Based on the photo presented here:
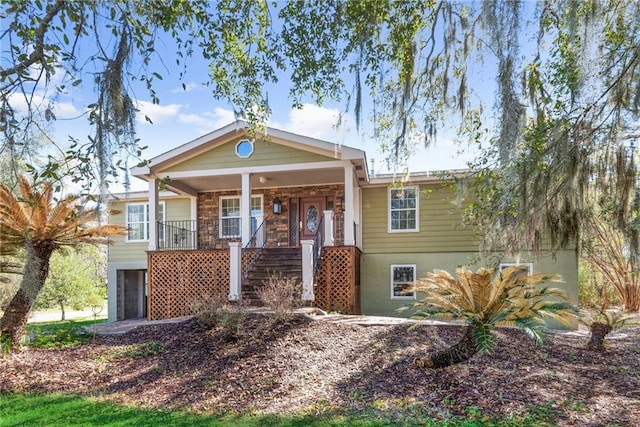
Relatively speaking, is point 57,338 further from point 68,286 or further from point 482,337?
point 68,286

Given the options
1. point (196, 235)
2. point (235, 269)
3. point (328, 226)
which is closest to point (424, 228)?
point (328, 226)

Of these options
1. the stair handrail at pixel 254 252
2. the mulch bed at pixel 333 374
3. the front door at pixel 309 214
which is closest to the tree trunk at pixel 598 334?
the mulch bed at pixel 333 374

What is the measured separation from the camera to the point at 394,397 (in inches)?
203

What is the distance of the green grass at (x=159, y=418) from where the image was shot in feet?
14.7

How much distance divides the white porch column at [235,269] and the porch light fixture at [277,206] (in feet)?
9.38

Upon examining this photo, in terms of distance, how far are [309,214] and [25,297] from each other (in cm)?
765

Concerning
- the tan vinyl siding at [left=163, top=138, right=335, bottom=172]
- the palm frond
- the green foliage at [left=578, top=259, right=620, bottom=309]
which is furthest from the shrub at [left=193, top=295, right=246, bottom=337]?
the green foliage at [left=578, top=259, right=620, bottom=309]

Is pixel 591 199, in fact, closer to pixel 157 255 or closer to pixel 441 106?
pixel 441 106

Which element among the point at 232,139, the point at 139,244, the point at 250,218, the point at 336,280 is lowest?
the point at 336,280

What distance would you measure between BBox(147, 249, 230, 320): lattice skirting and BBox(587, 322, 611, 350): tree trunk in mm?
7757

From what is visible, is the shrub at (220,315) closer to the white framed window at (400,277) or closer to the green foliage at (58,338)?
the green foliage at (58,338)

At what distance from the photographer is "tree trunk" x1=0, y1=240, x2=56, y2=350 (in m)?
7.03

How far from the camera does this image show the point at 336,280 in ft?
33.8

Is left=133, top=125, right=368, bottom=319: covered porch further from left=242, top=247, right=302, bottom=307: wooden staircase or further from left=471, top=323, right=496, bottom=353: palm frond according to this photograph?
left=471, top=323, right=496, bottom=353: palm frond
